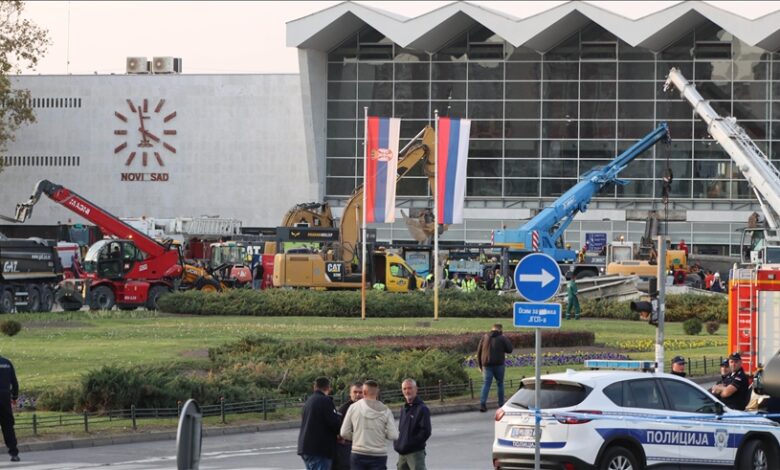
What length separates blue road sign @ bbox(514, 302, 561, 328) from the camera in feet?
60.4

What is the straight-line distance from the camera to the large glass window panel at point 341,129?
3821 inches

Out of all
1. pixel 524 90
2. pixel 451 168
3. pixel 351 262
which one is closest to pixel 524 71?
pixel 524 90

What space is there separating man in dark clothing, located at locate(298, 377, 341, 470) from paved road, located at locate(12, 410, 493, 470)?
14.8 feet

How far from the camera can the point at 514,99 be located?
95625 millimetres

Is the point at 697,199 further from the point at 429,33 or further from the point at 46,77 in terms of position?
the point at 46,77

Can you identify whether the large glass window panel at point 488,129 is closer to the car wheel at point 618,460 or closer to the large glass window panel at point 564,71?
the large glass window panel at point 564,71

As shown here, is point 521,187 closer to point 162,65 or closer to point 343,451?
point 162,65

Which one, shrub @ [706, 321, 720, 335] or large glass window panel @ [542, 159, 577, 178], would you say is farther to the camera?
large glass window panel @ [542, 159, 577, 178]

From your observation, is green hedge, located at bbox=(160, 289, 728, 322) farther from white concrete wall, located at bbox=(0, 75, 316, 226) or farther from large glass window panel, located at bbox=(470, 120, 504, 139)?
white concrete wall, located at bbox=(0, 75, 316, 226)

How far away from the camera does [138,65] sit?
107 metres

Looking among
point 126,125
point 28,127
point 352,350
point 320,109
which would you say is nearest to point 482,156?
point 320,109

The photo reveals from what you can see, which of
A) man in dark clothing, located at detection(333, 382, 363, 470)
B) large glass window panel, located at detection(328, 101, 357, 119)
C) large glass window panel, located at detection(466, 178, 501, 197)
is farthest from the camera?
large glass window panel, located at detection(328, 101, 357, 119)

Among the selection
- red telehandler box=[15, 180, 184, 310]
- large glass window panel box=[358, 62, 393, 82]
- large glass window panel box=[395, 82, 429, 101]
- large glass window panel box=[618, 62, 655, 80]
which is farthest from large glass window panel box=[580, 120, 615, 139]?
red telehandler box=[15, 180, 184, 310]

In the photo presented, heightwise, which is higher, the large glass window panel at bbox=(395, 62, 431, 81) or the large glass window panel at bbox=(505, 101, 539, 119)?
the large glass window panel at bbox=(395, 62, 431, 81)
